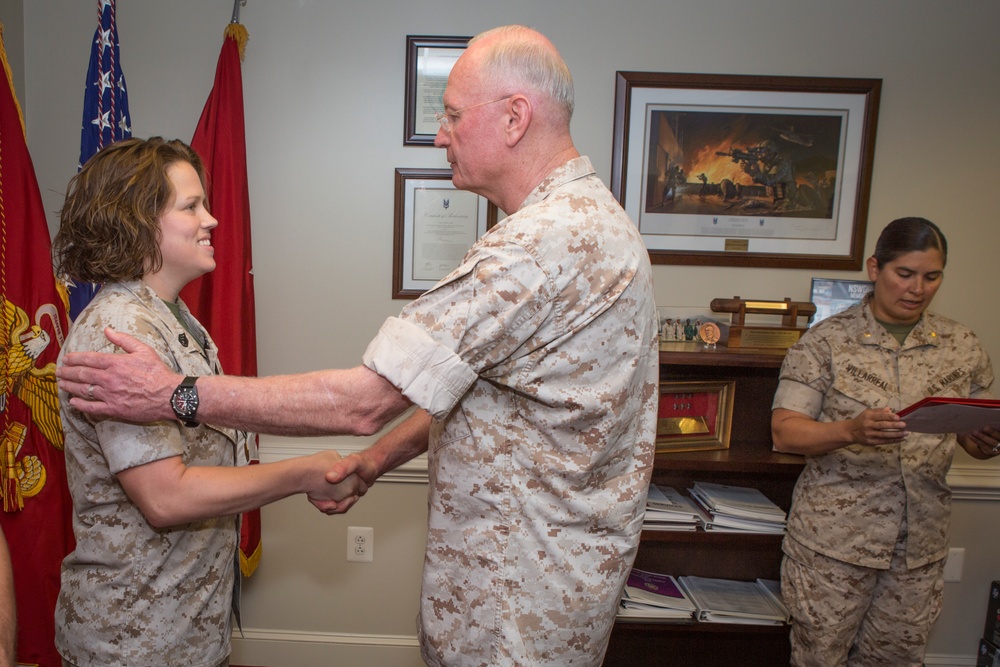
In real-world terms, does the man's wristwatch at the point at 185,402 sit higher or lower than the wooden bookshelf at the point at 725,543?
higher

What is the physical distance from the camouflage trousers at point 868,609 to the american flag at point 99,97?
91.7 inches

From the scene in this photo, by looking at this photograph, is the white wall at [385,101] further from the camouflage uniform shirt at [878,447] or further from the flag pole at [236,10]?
the camouflage uniform shirt at [878,447]

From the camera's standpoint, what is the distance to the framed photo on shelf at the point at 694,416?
2.33 m

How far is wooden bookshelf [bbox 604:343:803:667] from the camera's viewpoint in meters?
2.29

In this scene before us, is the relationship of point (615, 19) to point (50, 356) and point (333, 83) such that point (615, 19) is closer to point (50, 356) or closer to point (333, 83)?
point (333, 83)

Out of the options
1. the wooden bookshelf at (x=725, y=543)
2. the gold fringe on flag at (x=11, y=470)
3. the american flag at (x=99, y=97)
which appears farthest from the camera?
the wooden bookshelf at (x=725, y=543)

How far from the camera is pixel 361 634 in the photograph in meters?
2.70

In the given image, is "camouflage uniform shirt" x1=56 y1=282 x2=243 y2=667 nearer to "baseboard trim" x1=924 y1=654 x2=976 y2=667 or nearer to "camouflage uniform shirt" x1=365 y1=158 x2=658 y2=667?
"camouflage uniform shirt" x1=365 y1=158 x2=658 y2=667

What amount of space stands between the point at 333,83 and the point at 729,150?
1.43 m

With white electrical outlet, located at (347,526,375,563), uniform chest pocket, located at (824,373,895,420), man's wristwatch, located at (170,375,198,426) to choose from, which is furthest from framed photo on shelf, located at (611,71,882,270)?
man's wristwatch, located at (170,375,198,426)

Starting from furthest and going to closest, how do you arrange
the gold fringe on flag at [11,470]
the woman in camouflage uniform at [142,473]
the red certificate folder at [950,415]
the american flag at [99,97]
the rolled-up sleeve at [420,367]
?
1. the american flag at [99,97]
2. the gold fringe on flag at [11,470]
3. the red certificate folder at [950,415]
4. the woman in camouflage uniform at [142,473]
5. the rolled-up sleeve at [420,367]

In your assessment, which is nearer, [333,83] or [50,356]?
[50,356]

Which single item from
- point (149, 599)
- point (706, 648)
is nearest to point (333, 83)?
point (149, 599)

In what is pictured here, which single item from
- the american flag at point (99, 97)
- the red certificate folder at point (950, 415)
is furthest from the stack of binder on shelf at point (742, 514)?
the american flag at point (99, 97)
